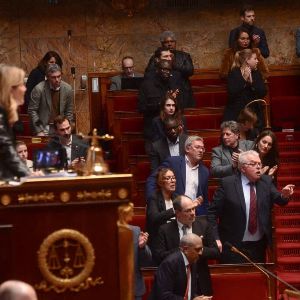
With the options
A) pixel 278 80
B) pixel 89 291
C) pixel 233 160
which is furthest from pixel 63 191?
pixel 278 80

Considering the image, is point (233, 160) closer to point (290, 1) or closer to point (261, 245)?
point (261, 245)

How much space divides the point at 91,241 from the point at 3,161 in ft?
1.70

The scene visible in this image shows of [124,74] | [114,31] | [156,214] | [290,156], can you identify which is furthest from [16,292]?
[114,31]

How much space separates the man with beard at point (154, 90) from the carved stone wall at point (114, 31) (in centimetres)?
313

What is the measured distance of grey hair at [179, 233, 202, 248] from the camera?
→ 6684 millimetres

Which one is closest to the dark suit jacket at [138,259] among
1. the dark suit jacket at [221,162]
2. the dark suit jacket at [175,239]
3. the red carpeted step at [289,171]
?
the dark suit jacket at [175,239]

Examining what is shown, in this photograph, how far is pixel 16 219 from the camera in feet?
14.4

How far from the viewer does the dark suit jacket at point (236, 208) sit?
7.75 m

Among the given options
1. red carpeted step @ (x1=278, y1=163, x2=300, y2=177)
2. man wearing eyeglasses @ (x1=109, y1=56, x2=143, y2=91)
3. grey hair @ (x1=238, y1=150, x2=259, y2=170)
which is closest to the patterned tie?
grey hair @ (x1=238, y1=150, x2=259, y2=170)

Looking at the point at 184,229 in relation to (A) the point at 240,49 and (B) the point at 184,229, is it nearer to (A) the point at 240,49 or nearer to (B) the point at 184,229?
(B) the point at 184,229

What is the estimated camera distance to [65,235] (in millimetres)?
4383

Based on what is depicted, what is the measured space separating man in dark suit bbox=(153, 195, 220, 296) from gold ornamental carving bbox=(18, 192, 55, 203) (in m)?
2.85

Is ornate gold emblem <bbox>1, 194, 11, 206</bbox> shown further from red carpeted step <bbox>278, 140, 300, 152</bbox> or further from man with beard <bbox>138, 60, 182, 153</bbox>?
red carpeted step <bbox>278, 140, 300, 152</bbox>

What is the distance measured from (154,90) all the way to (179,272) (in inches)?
150
